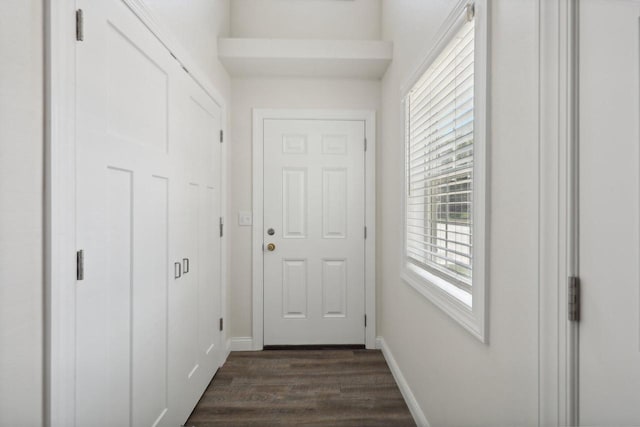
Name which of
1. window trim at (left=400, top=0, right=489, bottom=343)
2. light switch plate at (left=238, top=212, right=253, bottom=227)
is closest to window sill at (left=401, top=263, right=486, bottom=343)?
window trim at (left=400, top=0, right=489, bottom=343)

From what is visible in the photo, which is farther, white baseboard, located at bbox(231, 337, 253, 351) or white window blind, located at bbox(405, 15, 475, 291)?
white baseboard, located at bbox(231, 337, 253, 351)

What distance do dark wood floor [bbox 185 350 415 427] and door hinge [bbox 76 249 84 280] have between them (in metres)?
1.26

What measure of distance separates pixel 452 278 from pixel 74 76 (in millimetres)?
1505

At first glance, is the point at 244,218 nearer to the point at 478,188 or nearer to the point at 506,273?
the point at 478,188

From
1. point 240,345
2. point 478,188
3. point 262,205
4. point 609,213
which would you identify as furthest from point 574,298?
point 240,345

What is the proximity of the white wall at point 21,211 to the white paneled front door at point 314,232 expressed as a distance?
1883mm

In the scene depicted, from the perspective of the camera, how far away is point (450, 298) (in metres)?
1.33

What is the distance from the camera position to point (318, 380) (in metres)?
2.21

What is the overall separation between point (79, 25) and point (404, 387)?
2.28 metres

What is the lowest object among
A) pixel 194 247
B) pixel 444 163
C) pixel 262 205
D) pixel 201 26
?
pixel 194 247

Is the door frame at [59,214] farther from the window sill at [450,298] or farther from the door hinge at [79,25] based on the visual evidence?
the window sill at [450,298]

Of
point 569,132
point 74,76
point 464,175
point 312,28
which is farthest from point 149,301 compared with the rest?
point 312,28

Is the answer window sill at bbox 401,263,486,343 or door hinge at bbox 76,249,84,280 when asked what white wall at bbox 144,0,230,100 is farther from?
window sill at bbox 401,263,486,343

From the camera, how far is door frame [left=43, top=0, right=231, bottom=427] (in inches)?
33.2
